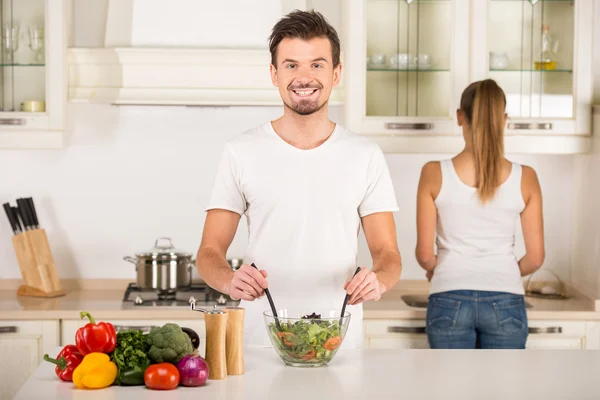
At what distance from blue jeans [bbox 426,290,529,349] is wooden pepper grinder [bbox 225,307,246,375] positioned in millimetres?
1302

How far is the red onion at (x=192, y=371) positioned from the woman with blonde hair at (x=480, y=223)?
4.71 ft

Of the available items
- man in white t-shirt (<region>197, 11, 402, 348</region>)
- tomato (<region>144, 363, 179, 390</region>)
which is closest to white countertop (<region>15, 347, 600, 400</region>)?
tomato (<region>144, 363, 179, 390</region>)

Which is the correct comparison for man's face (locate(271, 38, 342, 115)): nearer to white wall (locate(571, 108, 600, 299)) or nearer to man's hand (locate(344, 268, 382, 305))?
man's hand (locate(344, 268, 382, 305))

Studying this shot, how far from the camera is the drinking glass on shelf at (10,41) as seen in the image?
362cm

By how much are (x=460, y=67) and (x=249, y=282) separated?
72.8 inches

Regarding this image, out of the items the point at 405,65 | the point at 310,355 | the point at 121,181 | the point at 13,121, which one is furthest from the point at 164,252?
the point at 310,355

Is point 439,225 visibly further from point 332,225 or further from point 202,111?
point 202,111

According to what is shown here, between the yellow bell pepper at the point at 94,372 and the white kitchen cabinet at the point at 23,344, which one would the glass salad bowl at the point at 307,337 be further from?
the white kitchen cabinet at the point at 23,344

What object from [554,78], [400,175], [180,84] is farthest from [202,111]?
[554,78]

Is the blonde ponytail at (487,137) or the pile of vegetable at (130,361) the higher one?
the blonde ponytail at (487,137)

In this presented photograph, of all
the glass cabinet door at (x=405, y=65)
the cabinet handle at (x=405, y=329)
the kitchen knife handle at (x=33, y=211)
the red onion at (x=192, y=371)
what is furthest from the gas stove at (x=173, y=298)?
the red onion at (x=192, y=371)

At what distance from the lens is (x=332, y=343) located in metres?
2.03

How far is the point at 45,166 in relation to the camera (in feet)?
13.0

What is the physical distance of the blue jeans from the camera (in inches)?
123
